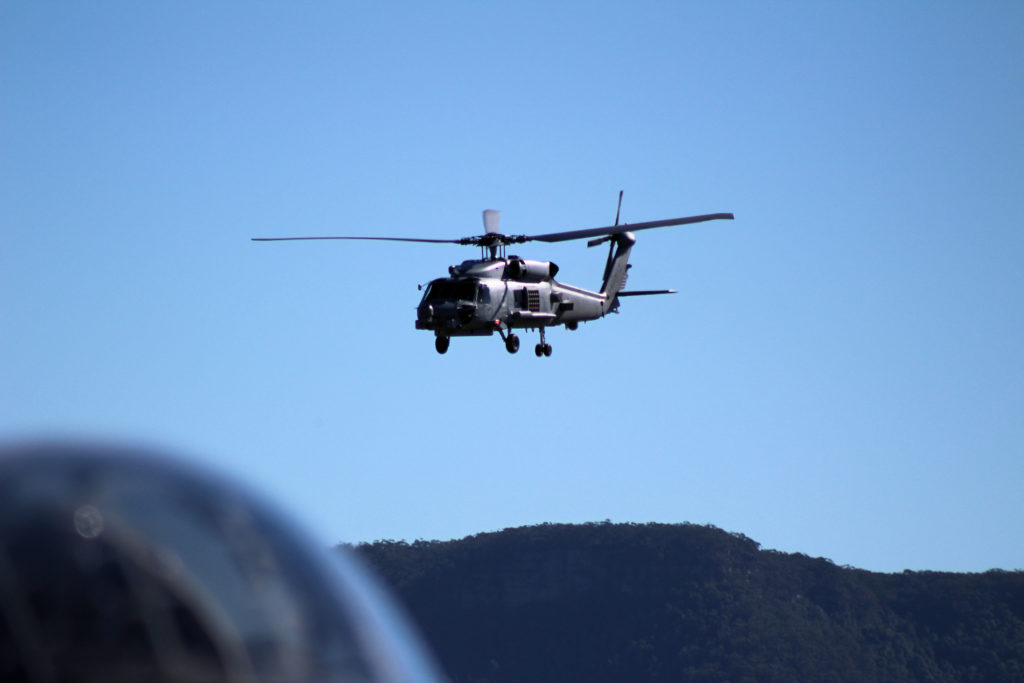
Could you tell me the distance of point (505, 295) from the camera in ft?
160

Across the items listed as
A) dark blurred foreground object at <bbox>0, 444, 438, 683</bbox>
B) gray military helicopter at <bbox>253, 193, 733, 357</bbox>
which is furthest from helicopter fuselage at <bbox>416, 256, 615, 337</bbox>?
dark blurred foreground object at <bbox>0, 444, 438, 683</bbox>

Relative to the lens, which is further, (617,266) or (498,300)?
(617,266)

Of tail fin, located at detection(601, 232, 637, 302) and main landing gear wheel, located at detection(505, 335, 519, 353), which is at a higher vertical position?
tail fin, located at detection(601, 232, 637, 302)

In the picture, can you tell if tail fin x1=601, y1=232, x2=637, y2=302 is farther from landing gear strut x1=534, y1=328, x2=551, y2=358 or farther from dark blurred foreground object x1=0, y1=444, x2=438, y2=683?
dark blurred foreground object x1=0, y1=444, x2=438, y2=683

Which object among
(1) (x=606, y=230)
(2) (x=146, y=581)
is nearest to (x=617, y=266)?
(1) (x=606, y=230)

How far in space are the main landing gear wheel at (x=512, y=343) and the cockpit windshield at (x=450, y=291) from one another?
3535 millimetres

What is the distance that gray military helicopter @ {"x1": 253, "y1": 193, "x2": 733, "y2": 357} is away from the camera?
46.2 metres

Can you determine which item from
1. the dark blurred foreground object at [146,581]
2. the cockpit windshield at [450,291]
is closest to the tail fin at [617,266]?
the cockpit windshield at [450,291]

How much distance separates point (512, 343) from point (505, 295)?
2000 mm

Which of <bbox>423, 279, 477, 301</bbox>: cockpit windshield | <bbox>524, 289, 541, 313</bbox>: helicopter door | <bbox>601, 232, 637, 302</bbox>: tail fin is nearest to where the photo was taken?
<bbox>423, 279, 477, 301</bbox>: cockpit windshield

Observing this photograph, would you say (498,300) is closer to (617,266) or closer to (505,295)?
(505,295)

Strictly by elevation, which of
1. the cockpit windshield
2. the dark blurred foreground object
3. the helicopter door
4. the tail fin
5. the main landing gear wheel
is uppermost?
the tail fin

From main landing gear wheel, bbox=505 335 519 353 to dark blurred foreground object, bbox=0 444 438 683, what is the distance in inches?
1754

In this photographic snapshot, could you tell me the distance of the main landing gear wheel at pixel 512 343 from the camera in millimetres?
49531
